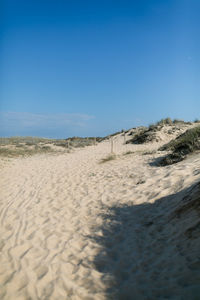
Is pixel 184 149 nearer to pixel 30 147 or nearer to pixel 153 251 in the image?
pixel 153 251

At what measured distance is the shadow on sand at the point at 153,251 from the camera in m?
2.18

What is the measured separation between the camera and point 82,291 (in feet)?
7.91

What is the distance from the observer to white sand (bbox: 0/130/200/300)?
2.37 metres

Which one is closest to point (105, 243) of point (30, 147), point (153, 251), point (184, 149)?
point (153, 251)

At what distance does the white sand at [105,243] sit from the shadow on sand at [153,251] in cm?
1

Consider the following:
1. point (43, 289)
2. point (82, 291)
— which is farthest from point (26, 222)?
point (82, 291)

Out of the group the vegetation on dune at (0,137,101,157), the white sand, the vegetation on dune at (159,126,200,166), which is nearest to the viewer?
the white sand

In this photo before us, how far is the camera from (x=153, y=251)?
2934mm

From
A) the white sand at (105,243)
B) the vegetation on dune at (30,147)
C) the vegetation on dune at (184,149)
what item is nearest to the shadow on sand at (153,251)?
the white sand at (105,243)

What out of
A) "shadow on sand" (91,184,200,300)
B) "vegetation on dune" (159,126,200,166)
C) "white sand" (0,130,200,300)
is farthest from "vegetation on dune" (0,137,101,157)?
"shadow on sand" (91,184,200,300)

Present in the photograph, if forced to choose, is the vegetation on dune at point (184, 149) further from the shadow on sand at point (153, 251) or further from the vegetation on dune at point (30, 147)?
the vegetation on dune at point (30, 147)

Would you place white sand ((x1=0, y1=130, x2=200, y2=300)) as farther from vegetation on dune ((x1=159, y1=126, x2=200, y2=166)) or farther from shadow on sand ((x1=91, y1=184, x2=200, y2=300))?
vegetation on dune ((x1=159, y1=126, x2=200, y2=166))

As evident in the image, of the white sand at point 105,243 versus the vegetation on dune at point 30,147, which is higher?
the vegetation on dune at point 30,147

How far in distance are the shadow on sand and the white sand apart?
0.04 ft
